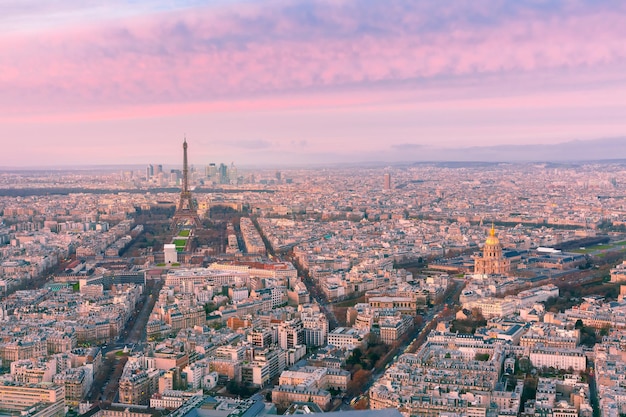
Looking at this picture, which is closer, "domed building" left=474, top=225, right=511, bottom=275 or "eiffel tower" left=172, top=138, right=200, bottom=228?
"domed building" left=474, top=225, right=511, bottom=275

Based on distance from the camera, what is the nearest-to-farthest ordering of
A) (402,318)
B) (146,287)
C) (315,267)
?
(402,318) → (146,287) → (315,267)

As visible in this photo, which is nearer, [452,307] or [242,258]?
[452,307]

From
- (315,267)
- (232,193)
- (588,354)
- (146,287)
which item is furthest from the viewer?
(232,193)

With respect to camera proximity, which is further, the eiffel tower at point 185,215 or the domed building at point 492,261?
the eiffel tower at point 185,215

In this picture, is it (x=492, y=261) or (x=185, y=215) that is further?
(x=185, y=215)

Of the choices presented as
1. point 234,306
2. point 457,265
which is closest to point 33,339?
point 234,306

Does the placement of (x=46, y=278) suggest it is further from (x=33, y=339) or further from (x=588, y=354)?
(x=588, y=354)
